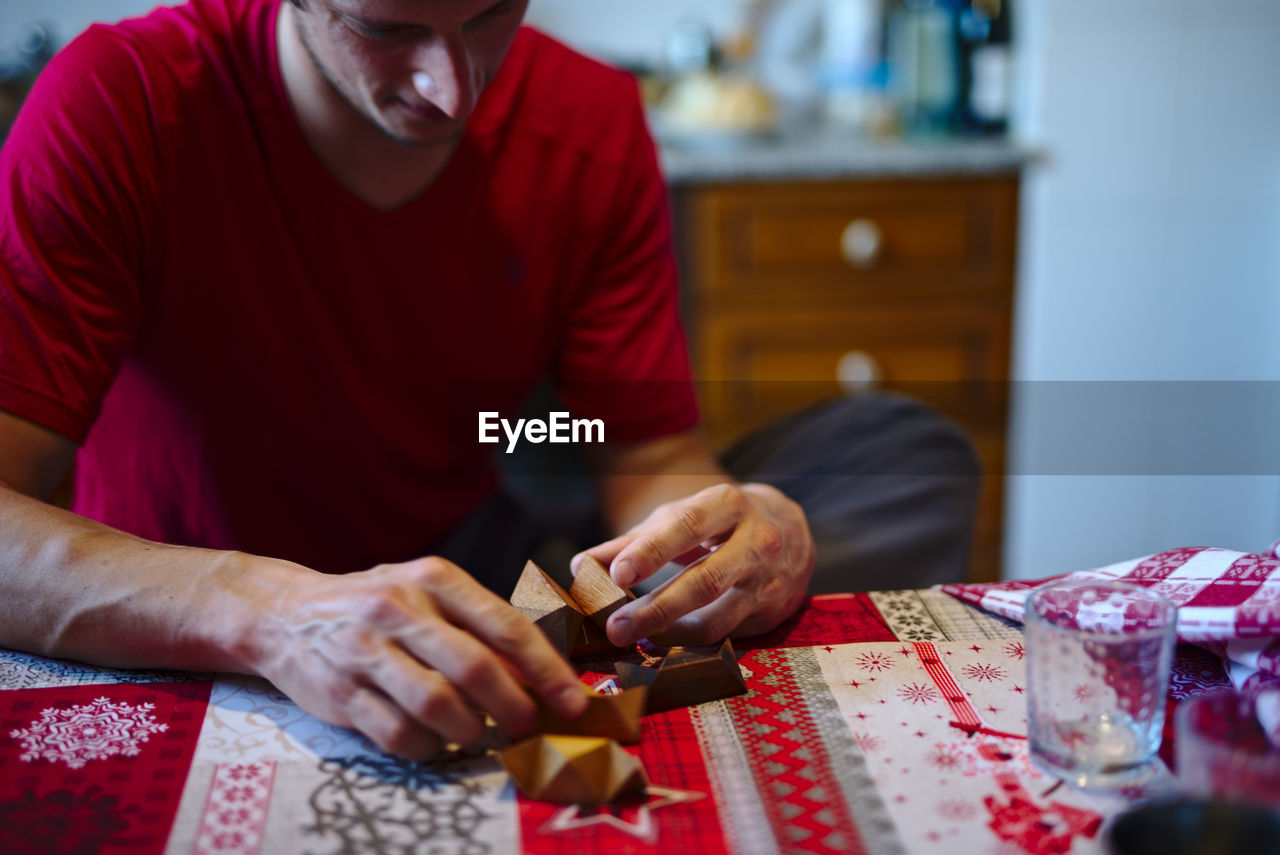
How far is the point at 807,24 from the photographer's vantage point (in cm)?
241

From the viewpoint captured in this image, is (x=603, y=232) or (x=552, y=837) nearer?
(x=552, y=837)

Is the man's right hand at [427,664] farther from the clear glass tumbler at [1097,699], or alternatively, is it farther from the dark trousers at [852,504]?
the dark trousers at [852,504]

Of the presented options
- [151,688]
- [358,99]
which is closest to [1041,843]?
[151,688]

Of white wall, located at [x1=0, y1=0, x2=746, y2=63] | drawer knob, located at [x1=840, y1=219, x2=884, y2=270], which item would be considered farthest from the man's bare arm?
white wall, located at [x1=0, y1=0, x2=746, y2=63]

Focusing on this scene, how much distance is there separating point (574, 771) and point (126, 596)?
34 centimetres

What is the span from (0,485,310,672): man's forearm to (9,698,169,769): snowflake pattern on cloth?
4cm

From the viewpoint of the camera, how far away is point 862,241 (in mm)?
2010

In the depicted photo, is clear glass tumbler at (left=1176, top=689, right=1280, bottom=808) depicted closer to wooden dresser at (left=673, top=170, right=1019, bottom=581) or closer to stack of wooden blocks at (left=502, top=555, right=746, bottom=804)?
stack of wooden blocks at (left=502, top=555, right=746, bottom=804)

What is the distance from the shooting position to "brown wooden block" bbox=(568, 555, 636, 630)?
2.33ft

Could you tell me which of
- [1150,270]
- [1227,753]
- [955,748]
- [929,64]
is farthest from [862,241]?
[1227,753]

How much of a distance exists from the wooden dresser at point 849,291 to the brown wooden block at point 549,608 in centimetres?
138

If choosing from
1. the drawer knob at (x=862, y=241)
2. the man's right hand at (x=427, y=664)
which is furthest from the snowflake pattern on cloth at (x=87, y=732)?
the drawer knob at (x=862, y=241)

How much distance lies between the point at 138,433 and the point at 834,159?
1305 mm

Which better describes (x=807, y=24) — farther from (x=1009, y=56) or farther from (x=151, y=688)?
(x=151, y=688)
